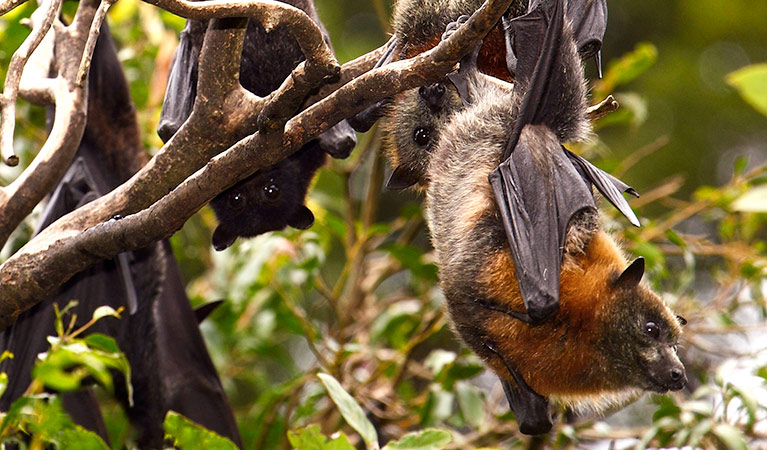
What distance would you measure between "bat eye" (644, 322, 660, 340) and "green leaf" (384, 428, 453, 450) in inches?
30.7

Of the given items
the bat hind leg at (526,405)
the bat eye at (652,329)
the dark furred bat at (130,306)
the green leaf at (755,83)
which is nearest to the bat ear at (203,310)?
the dark furred bat at (130,306)

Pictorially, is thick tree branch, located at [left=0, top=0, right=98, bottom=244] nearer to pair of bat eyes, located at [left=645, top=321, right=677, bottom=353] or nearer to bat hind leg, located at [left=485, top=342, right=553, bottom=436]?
bat hind leg, located at [left=485, top=342, right=553, bottom=436]

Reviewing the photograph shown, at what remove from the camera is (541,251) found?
275 cm

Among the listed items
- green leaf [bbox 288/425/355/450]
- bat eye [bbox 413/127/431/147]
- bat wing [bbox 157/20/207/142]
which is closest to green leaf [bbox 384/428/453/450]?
green leaf [bbox 288/425/355/450]

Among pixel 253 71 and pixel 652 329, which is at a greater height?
pixel 253 71

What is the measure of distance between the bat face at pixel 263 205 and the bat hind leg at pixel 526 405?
146 centimetres

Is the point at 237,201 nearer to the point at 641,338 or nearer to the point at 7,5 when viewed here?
the point at 7,5

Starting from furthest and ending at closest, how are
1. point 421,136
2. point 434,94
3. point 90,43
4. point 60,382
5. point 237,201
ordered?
1. point 237,201
2. point 421,136
3. point 434,94
4. point 90,43
5. point 60,382

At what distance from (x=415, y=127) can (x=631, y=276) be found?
3.39 ft

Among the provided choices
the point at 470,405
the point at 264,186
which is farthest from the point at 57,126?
the point at 470,405

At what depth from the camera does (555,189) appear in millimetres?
2863

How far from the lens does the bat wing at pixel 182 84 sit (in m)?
3.65

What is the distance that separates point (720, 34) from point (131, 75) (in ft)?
19.3

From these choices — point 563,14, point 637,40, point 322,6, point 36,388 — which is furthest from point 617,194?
point 637,40
